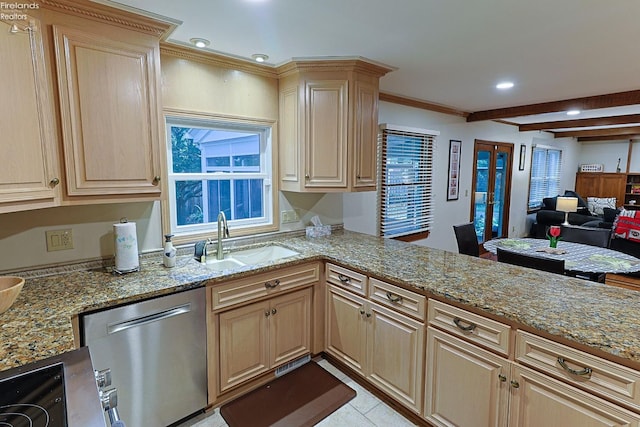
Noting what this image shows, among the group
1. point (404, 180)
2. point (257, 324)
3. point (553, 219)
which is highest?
point (404, 180)

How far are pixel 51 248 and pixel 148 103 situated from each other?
102cm

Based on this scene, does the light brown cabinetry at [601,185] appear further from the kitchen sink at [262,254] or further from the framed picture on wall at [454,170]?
the kitchen sink at [262,254]

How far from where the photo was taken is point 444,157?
4.67 metres

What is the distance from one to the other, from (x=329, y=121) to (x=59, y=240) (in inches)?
78.6

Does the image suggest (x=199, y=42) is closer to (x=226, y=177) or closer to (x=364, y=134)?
(x=226, y=177)

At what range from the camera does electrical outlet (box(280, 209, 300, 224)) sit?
3053 mm

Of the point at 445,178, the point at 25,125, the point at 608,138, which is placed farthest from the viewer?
the point at 608,138

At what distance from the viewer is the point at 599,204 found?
309 inches

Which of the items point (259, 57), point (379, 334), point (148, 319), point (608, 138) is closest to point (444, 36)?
point (259, 57)

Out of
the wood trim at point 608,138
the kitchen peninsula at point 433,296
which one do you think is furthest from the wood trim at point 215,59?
the wood trim at point 608,138

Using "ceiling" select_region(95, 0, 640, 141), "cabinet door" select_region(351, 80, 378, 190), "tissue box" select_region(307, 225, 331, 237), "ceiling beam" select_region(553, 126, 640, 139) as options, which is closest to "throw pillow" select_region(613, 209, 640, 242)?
"ceiling" select_region(95, 0, 640, 141)

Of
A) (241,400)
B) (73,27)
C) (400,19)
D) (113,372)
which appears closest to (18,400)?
(113,372)

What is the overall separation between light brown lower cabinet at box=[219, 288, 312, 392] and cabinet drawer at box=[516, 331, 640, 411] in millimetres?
1448

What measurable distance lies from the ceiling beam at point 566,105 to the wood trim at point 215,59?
332cm
